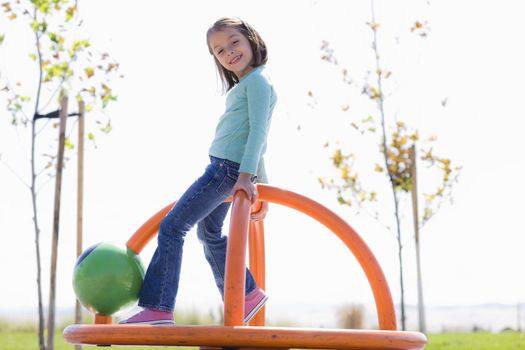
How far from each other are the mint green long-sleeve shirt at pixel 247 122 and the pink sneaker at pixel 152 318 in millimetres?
738

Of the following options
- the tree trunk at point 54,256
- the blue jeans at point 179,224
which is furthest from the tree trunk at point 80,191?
the blue jeans at point 179,224

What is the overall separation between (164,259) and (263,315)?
994 mm

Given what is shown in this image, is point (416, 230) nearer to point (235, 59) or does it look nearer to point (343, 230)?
point (343, 230)

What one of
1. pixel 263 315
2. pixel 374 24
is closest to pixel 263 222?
pixel 263 315

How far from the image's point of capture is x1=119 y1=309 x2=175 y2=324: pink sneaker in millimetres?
3256

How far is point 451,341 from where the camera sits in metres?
7.52

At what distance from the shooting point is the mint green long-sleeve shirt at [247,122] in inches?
124

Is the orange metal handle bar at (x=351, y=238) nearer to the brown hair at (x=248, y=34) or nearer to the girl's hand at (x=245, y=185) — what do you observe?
the girl's hand at (x=245, y=185)

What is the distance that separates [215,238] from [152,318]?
541 mm

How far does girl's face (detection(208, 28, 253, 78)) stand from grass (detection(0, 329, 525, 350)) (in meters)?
4.47

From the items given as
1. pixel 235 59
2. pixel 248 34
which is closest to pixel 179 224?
pixel 235 59

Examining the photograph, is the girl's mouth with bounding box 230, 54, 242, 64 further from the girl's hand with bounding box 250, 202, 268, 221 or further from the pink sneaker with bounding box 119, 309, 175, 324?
the pink sneaker with bounding box 119, 309, 175, 324

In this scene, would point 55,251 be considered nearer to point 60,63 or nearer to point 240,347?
point 60,63

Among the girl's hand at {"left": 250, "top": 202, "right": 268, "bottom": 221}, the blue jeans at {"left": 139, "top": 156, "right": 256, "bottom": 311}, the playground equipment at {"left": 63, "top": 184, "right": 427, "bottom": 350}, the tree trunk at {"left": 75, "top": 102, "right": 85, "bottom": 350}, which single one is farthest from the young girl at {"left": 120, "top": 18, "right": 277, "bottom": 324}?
the tree trunk at {"left": 75, "top": 102, "right": 85, "bottom": 350}
